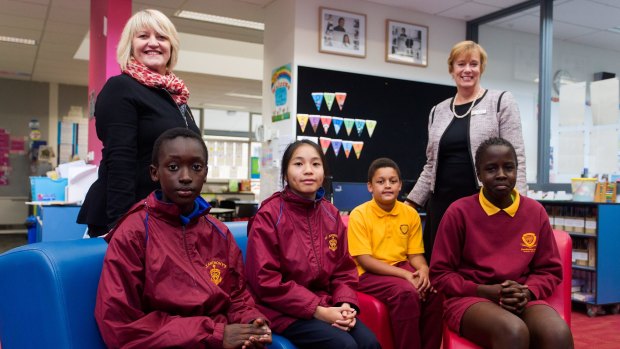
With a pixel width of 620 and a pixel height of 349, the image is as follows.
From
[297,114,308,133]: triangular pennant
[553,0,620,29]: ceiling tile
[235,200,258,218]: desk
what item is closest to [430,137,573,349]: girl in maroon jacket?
[297,114,308,133]: triangular pennant

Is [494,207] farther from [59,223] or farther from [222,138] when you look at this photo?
[222,138]

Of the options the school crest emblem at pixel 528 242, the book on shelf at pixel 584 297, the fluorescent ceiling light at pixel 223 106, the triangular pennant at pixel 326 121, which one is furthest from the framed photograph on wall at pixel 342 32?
the fluorescent ceiling light at pixel 223 106

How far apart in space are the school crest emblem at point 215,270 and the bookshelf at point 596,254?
11.5 feet

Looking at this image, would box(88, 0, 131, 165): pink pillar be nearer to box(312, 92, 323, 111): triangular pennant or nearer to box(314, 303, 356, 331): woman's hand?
box(312, 92, 323, 111): triangular pennant

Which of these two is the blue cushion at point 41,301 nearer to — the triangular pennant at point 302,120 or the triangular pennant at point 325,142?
the triangular pennant at point 302,120

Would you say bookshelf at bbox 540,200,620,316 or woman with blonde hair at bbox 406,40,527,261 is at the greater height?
woman with blonde hair at bbox 406,40,527,261

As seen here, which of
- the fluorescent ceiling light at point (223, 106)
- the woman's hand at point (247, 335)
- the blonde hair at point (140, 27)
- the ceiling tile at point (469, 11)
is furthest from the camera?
the fluorescent ceiling light at point (223, 106)

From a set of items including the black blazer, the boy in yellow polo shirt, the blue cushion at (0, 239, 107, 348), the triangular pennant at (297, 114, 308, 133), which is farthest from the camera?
the triangular pennant at (297, 114, 308, 133)

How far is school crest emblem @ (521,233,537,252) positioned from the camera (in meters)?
1.82

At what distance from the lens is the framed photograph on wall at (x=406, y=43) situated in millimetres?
5312

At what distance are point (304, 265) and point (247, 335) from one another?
0.44 m

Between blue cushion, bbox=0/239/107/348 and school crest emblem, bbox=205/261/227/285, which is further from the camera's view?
school crest emblem, bbox=205/261/227/285

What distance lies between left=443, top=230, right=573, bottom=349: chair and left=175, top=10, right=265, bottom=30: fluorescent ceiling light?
187 inches

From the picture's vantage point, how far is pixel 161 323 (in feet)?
4.47
